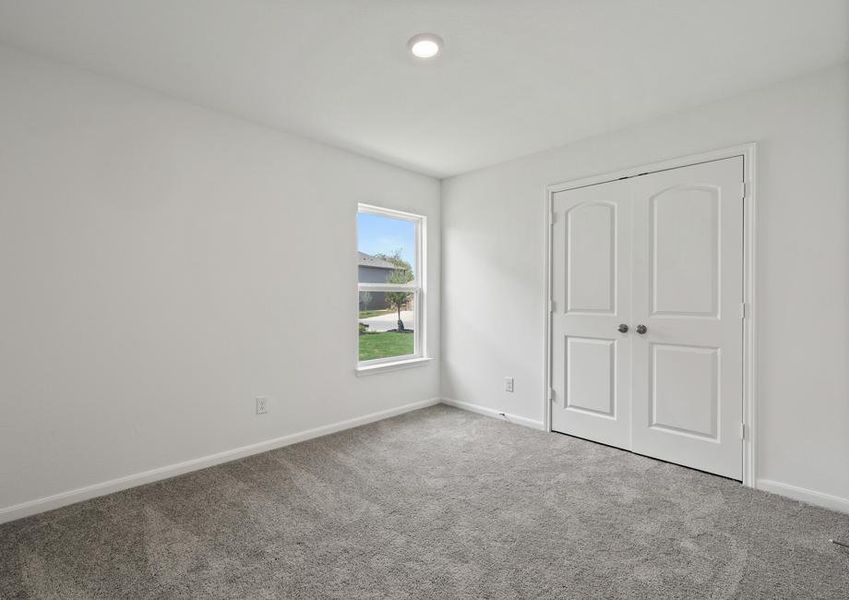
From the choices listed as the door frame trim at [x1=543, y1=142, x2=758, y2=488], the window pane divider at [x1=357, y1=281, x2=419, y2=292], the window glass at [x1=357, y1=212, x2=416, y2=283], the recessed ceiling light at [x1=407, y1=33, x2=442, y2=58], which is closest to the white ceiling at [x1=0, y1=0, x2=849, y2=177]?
the recessed ceiling light at [x1=407, y1=33, x2=442, y2=58]

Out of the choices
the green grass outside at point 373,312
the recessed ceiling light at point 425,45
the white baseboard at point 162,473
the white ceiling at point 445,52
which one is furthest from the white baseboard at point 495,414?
the recessed ceiling light at point 425,45

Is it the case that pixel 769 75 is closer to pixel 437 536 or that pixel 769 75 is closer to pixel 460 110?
pixel 460 110

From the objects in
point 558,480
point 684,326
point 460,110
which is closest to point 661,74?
point 460,110

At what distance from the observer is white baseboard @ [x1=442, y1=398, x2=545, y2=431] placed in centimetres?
370

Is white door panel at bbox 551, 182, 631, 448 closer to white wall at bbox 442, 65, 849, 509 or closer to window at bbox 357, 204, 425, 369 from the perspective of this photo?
white wall at bbox 442, 65, 849, 509

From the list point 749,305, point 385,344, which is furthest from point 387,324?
point 749,305

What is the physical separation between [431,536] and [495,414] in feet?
6.68

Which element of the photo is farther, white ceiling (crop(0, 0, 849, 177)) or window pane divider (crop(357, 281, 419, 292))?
window pane divider (crop(357, 281, 419, 292))

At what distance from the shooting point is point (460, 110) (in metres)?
2.83

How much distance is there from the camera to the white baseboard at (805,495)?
2.28m

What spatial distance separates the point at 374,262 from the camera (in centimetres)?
399

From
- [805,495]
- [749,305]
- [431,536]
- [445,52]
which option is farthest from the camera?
[749,305]

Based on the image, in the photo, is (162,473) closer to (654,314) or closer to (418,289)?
A: (418,289)

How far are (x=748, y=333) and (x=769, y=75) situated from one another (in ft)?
4.83
